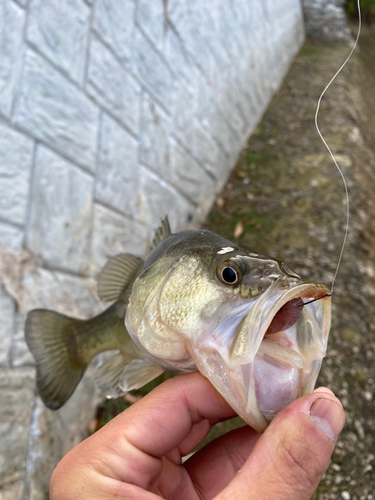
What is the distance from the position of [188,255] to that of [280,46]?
15.7 ft

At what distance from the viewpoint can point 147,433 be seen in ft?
2.59

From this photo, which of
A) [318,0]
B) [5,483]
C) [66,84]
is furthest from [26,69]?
[318,0]

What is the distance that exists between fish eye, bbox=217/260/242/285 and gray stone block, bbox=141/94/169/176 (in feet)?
5.51

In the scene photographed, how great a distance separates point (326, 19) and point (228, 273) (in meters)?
6.35

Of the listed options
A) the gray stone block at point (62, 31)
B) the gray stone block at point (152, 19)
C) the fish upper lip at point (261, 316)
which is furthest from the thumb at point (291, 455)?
the gray stone block at point (152, 19)

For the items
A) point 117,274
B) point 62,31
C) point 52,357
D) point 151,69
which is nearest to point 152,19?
point 151,69

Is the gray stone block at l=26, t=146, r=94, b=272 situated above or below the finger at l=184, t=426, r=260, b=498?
above

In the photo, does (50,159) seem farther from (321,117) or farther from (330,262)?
(321,117)

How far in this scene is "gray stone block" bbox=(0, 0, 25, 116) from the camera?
1376 mm

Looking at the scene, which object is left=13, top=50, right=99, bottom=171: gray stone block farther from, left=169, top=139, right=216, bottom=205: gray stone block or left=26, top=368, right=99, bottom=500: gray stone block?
left=26, top=368, right=99, bottom=500: gray stone block

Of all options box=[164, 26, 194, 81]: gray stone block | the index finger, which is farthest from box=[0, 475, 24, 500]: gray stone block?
box=[164, 26, 194, 81]: gray stone block

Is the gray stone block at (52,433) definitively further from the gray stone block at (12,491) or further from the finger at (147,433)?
the finger at (147,433)

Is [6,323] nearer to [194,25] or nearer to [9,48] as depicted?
[9,48]

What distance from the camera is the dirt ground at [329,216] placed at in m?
1.98
